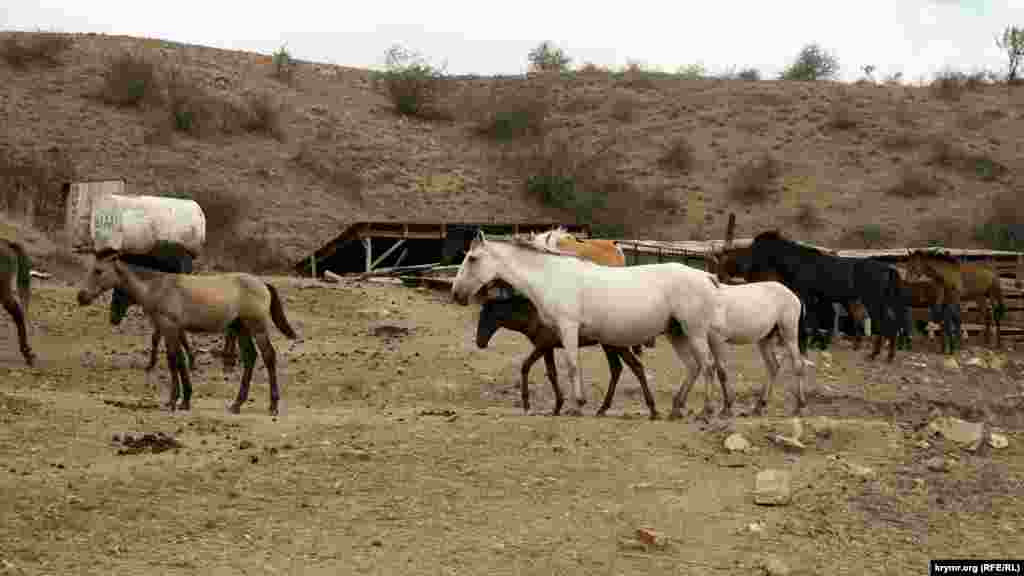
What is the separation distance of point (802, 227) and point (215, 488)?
118 ft

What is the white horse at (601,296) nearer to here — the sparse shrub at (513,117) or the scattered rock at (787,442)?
the scattered rock at (787,442)

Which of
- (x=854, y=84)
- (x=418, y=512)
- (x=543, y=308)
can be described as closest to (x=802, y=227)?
(x=854, y=84)

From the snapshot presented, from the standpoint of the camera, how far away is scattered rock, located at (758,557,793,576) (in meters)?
8.89

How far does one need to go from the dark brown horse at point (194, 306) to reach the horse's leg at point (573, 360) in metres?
2.78

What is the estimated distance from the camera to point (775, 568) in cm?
891

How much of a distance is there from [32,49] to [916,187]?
28.7m

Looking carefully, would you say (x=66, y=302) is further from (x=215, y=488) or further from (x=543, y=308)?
(x=215, y=488)

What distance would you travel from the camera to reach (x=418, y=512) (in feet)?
31.8

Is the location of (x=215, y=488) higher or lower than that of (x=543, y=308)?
lower

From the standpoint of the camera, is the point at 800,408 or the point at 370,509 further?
the point at 800,408

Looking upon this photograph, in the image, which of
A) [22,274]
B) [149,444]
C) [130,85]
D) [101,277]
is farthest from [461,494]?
[130,85]

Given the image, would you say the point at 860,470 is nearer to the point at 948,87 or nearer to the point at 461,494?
the point at 461,494

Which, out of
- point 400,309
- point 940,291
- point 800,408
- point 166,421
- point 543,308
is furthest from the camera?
point 940,291

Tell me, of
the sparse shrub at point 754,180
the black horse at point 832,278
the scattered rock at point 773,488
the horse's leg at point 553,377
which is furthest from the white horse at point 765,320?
the sparse shrub at point 754,180
